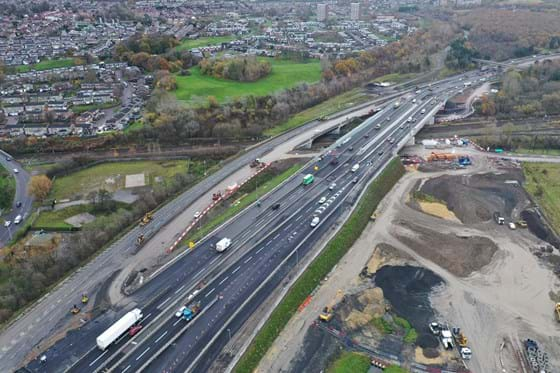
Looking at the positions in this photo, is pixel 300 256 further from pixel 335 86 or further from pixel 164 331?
pixel 335 86

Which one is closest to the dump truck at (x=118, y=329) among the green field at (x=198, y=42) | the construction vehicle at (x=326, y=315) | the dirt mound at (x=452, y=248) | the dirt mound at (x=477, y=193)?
the construction vehicle at (x=326, y=315)

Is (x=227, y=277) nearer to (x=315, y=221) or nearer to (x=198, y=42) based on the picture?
(x=315, y=221)

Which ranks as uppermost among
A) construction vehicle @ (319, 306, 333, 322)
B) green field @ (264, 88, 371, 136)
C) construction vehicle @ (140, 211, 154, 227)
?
green field @ (264, 88, 371, 136)

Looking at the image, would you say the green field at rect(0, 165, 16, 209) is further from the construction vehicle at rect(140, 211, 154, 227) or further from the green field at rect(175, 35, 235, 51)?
the green field at rect(175, 35, 235, 51)

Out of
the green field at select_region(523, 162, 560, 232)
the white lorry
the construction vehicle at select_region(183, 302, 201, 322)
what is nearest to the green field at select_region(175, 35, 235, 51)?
the white lorry

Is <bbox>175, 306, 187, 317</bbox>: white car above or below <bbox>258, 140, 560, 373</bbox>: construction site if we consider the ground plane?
above

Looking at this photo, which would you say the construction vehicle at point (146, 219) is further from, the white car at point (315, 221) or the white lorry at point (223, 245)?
the white car at point (315, 221)
